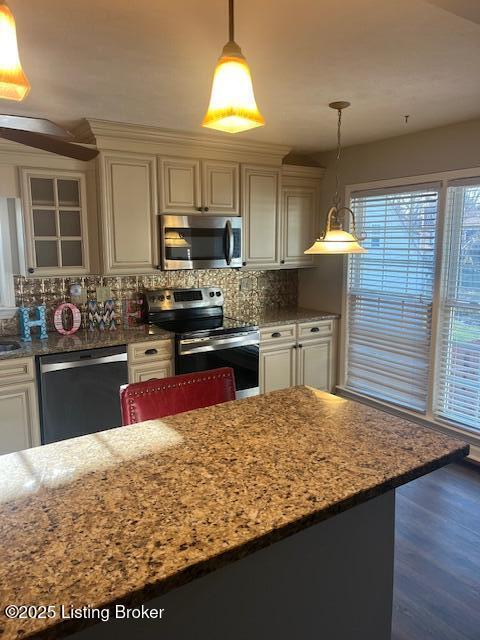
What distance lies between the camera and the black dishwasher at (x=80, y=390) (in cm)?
309

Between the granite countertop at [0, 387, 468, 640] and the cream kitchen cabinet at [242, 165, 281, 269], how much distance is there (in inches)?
106

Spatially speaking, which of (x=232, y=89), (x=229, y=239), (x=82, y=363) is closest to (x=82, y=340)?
(x=82, y=363)

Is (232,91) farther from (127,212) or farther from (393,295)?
(393,295)

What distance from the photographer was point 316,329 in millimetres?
4422

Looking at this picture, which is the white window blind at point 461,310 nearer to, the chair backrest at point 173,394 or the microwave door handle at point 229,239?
the microwave door handle at point 229,239

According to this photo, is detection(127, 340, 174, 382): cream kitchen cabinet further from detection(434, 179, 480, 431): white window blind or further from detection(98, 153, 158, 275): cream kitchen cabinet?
detection(434, 179, 480, 431): white window blind

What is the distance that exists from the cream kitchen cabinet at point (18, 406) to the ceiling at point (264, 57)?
1580 millimetres

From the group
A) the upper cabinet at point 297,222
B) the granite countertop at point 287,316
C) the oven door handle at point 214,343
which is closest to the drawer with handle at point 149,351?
the oven door handle at point 214,343

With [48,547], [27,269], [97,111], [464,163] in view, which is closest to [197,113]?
[97,111]

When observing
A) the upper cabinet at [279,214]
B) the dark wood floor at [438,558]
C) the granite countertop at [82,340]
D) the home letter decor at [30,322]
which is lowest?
the dark wood floor at [438,558]

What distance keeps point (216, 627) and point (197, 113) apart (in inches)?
111

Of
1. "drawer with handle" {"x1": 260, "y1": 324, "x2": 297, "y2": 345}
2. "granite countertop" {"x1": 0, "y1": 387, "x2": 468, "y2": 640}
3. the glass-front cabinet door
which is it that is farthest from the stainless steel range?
"granite countertop" {"x1": 0, "y1": 387, "x2": 468, "y2": 640}

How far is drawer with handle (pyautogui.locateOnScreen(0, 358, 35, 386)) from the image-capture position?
294 centimetres

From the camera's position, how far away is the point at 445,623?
207 centimetres
